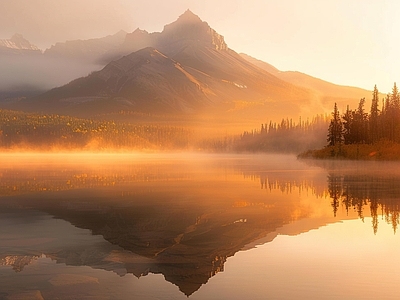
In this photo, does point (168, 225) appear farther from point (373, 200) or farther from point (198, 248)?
point (373, 200)

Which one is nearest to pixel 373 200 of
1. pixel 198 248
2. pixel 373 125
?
pixel 198 248

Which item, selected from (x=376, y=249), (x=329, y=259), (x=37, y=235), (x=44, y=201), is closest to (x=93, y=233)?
(x=37, y=235)

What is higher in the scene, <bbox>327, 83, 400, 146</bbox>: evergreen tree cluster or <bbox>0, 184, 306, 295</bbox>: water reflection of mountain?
<bbox>327, 83, 400, 146</bbox>: evergreen tree cluster

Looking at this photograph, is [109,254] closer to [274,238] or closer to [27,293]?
[27,293]

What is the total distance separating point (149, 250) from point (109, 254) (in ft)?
5.65

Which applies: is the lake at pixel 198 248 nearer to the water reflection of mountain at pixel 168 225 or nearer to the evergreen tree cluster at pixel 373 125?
the water reflection of mountain at pixel 168 225

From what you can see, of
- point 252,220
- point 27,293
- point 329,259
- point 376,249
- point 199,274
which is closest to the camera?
point 27,293

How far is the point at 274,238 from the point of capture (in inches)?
965

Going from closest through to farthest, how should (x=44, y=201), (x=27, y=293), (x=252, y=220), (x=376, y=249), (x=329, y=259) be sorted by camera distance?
1. (x=27, y=293)
2. (x=329, y=259)
3. (x=376, y=249)
4. (x=252, y=220)
5. (x=44, y=201)

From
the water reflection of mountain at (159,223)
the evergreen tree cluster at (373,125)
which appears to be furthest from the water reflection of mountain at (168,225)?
the evergreen tree cluster at (373,125)

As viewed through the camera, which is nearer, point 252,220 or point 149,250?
point 149,250

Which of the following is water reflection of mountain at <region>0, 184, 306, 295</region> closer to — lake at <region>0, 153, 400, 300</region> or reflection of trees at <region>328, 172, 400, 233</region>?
lake at <region>0, 153, 400, 300</region>

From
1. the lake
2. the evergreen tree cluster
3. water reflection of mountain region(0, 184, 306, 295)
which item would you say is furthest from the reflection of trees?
the evergreen tree cluster

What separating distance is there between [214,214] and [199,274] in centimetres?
1511
